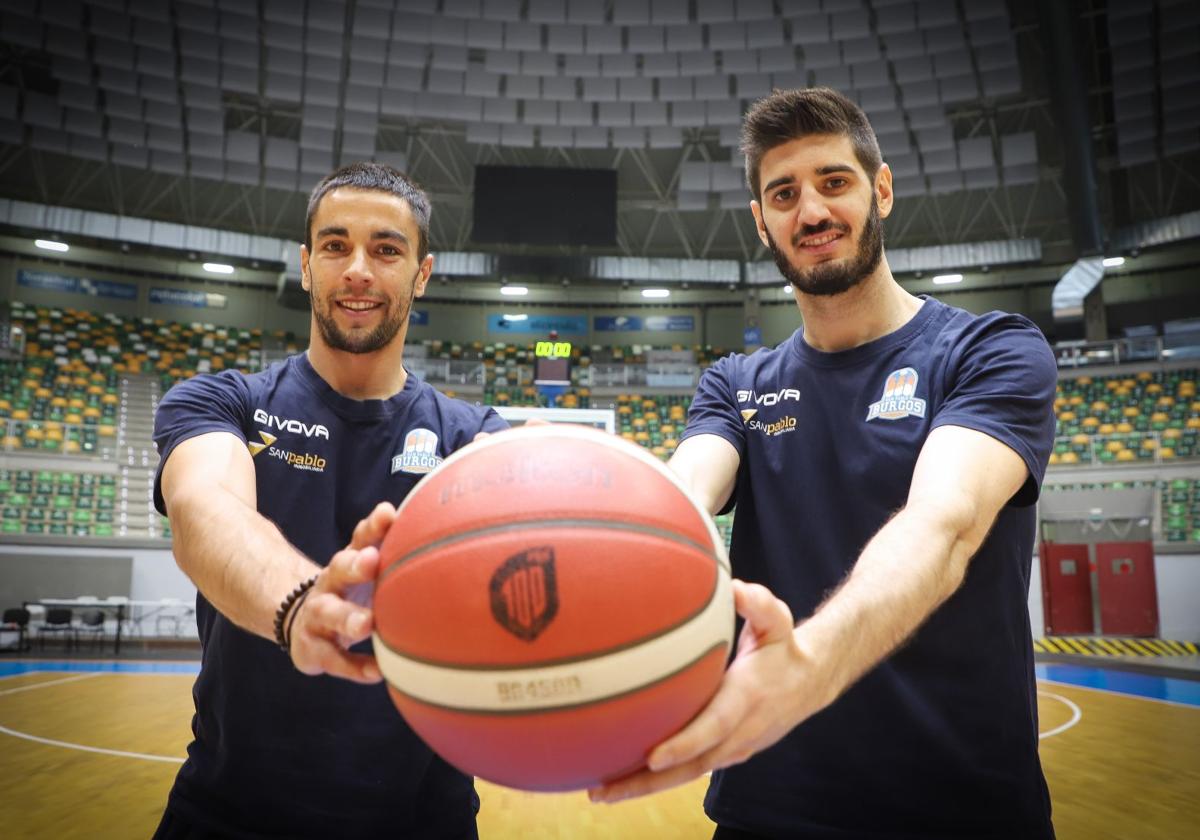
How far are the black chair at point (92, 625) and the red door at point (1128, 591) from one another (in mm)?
14987

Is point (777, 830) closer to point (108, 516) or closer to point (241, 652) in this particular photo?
point (241, 652)

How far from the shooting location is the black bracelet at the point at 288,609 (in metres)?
1.09

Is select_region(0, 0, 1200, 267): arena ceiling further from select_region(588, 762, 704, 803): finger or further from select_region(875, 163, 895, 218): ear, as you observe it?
select_region(588, 762, 704, 803): finger

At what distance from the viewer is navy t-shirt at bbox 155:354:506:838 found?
64.1 inches

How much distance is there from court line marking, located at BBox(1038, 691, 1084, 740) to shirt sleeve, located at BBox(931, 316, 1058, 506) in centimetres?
613

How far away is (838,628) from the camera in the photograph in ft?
3.15

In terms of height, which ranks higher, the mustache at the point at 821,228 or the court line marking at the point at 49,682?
the mustache at the point at 821,228

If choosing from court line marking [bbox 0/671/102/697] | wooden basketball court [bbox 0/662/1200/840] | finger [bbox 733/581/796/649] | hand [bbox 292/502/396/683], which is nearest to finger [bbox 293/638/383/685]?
hand [bbox 292/502/396/683]

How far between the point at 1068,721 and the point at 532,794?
4946mm

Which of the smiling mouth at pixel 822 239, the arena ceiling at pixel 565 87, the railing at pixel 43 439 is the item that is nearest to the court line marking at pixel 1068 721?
the smiling mouth at pixel 822 239

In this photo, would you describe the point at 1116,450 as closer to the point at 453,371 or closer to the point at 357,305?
the point at 453,371

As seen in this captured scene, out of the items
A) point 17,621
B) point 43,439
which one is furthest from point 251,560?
point 43,439

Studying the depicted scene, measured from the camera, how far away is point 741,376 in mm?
1907

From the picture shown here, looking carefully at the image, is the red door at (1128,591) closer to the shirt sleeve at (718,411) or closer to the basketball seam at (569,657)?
the shirt sleeve at (718,411)
